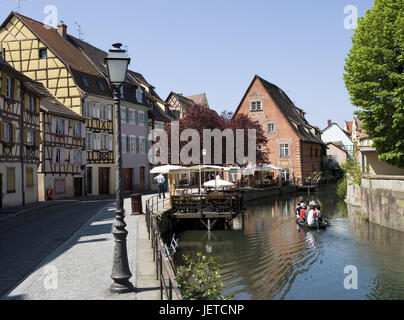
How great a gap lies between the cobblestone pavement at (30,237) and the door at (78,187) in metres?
11.5

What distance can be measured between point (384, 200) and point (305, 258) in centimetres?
758

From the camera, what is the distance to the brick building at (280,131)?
55469 mm

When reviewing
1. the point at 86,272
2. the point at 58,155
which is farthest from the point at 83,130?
the point at 86,272

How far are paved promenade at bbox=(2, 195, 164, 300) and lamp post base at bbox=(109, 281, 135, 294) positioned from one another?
11 cm

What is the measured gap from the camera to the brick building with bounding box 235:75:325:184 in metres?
55.5

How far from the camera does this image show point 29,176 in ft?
92.1

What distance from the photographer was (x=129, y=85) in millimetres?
43781

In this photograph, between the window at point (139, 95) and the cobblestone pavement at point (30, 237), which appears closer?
the cobblestone pavement at point (30, 237)

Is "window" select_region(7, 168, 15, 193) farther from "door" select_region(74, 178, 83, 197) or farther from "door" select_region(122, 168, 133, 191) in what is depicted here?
"door" select_region(122, 168, 133, 191)

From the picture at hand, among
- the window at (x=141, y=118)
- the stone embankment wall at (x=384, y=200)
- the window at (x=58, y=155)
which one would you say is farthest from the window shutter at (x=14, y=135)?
the stone embankment wall at (x=384, y=200)

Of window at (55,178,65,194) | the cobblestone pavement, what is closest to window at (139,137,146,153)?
window at (55,178,65,194)

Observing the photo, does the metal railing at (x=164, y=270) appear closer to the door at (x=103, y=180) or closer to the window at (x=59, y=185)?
the window at (x=59, y=185)

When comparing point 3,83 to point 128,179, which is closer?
point 3,83

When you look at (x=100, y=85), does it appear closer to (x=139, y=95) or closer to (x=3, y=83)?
(x=139, y=95)
